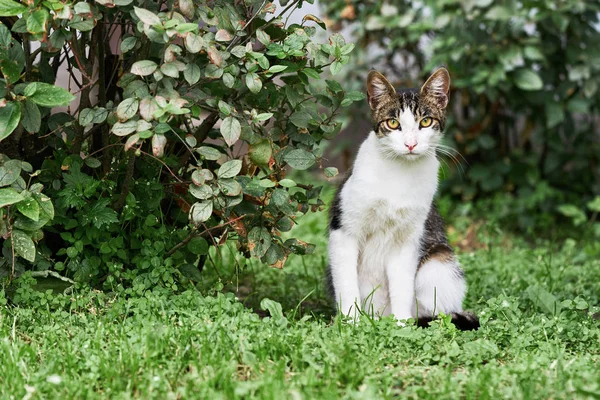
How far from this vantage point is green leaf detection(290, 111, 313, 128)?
9.64 feet

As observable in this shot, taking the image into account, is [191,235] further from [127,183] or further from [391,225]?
[391,225]

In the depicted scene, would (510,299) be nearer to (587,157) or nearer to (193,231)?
(193,231)

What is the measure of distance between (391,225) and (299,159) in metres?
0.56

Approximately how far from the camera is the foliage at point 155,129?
246 centimetres

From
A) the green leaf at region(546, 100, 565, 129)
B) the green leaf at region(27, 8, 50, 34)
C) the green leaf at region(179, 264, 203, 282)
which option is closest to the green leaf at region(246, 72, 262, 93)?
the green leaf at region(27, 8, 50, 34)

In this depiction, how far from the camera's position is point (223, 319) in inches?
103

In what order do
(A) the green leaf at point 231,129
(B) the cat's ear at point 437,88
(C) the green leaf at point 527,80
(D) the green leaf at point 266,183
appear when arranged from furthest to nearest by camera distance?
(C) the green leaf at point 527,80
(B) the cat's ear at point 437,88
(D) the green leaf at point 266,183
(A) the green leaf at point 231,129

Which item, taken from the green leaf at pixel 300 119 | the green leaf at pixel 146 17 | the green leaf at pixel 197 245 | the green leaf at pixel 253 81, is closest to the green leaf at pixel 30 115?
the green leaf at pixel 146 17

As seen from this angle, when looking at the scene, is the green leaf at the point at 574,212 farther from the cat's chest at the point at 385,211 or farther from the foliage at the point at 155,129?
the foliage at the point at 155,129

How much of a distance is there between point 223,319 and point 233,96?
34.8 inches

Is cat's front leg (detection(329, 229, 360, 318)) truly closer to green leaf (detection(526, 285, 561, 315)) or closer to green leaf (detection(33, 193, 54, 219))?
green leaf (detection(526, 285, 561, 315))

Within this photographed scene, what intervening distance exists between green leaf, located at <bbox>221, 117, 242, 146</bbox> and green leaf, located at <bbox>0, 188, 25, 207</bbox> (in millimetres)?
723

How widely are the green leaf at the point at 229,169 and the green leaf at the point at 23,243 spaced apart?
2.36 ft

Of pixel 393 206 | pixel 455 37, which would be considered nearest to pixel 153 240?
pixel 393 206
